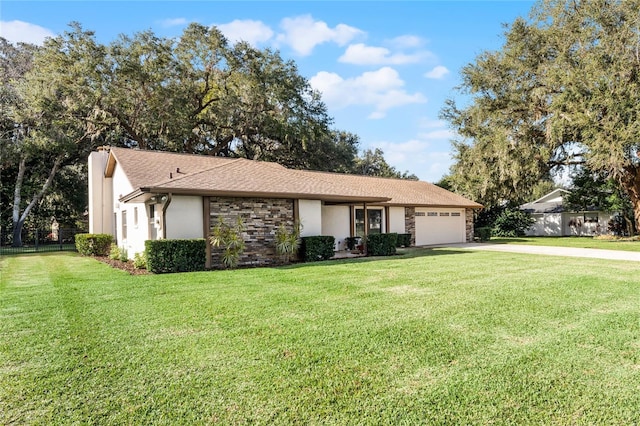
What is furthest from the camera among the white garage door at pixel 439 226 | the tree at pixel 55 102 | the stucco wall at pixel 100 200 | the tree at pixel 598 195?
the tree at pixel 598 195

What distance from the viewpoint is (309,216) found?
13.1m

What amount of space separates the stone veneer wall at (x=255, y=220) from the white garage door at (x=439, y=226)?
9.87 m

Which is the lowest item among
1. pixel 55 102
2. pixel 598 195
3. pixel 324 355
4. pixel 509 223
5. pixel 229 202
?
pixel 324 355

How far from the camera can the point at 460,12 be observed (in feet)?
38.2

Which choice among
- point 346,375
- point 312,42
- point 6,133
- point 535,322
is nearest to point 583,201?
point 312,42

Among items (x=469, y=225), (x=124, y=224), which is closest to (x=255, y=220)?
(x=124, y=224)

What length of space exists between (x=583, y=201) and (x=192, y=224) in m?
28.7

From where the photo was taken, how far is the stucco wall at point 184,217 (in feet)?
34.8

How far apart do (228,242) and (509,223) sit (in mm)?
25207

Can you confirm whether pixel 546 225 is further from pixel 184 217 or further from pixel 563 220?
pixel 184 217

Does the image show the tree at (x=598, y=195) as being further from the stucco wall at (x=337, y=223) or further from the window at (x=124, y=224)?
the window at (x=124, y=224)

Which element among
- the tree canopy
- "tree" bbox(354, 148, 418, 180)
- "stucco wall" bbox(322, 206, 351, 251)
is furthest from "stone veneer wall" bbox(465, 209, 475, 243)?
"tree" bbox(354, 148, 418, 180)

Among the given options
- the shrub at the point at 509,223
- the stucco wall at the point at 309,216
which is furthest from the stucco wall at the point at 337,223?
the shrub at the point at 509,223

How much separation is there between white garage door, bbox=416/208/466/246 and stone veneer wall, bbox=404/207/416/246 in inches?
11.6
